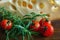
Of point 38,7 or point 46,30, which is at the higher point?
point 38,7

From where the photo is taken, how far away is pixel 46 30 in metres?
1.00

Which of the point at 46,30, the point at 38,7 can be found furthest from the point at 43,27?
the point at 38,7

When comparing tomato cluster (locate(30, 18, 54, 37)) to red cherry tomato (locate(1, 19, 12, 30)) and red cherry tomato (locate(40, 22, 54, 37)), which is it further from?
red cherry tomato (locate(1, 19, 12, 30))

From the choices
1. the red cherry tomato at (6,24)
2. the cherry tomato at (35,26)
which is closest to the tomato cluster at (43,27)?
the cherry tomato at (35,26)

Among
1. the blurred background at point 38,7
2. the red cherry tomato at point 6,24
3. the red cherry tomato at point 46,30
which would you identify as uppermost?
the blurred background at point 38,7

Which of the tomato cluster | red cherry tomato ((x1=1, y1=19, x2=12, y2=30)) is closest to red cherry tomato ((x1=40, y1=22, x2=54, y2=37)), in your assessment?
the tomato cluster

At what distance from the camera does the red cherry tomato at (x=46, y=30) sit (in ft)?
3.29

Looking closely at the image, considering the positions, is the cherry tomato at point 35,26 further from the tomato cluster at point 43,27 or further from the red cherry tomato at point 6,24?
the red cherry tomato at point 6,24

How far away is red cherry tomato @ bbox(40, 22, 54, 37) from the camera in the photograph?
1004 mm

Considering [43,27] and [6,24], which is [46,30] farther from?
[6,24]

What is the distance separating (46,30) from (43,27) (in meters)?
0.02

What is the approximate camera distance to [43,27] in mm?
1009

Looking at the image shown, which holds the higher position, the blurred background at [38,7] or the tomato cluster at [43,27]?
the blurred background at [38,7]

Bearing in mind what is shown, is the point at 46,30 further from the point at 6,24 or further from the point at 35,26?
the point at 6,24
